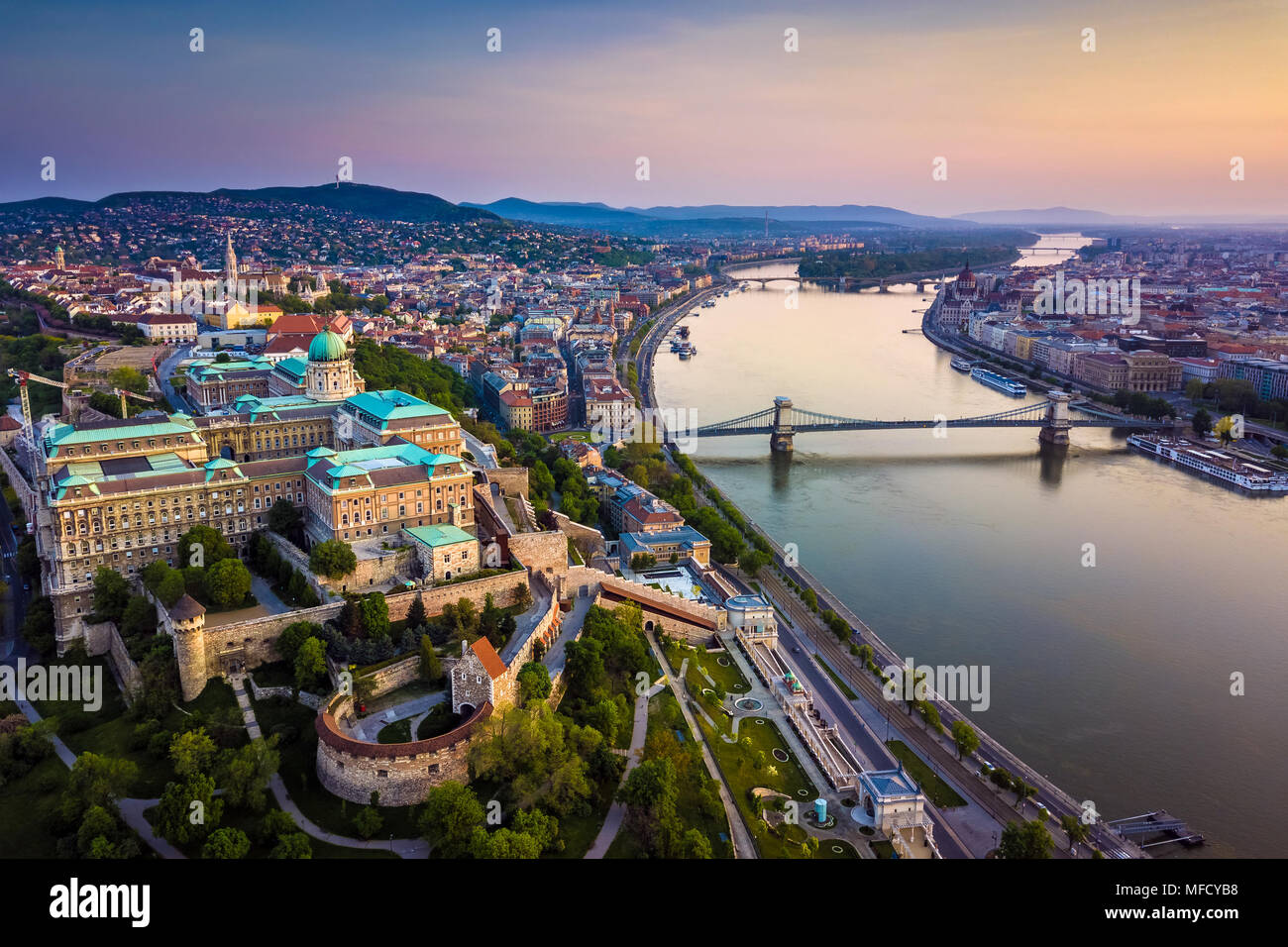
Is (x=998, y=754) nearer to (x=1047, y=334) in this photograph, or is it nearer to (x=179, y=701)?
(x=179, y=701)

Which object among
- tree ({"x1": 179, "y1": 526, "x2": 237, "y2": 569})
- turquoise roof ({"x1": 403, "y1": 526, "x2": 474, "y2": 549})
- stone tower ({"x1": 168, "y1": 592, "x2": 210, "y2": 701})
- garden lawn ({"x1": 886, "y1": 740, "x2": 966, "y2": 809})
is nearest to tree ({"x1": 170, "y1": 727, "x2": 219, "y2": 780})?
stone tower ({"x1": 168, "y1": 592, "x2": 210, "y2": 701})

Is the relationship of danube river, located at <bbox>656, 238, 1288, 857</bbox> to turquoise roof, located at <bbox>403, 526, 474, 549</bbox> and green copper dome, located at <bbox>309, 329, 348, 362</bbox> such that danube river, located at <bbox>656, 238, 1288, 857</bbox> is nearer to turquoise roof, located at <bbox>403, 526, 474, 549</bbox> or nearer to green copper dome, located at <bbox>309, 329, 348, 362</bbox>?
turquoise roof, located at <bbox>403, 526, 474, 549</bbox>

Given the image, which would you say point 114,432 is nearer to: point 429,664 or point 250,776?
point 429,664

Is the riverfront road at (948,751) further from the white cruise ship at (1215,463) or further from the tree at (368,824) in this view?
the white cruise ship at (1215,463)

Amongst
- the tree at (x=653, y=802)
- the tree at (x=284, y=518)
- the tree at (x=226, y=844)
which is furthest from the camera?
the tree at (x=284, y=518)

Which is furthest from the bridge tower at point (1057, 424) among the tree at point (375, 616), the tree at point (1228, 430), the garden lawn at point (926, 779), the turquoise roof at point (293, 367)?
the tree at point (375, 616)

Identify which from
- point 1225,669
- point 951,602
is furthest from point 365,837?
point 1225,669

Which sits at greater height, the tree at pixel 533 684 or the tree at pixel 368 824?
the tree at pixel 533 684
